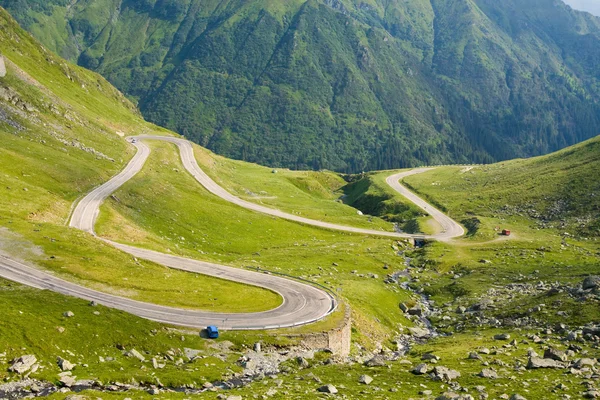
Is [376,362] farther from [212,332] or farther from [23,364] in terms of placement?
[23,364]

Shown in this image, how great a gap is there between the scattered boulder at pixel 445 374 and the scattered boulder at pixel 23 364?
3516 centimetres

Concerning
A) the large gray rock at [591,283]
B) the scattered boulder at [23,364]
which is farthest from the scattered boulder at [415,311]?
the scattered boulder at [23,364]

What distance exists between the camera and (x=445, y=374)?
49562mm

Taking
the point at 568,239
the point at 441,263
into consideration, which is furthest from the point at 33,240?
the point at 568,239

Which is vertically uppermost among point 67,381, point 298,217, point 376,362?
point 298,217

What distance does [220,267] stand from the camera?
83.9m

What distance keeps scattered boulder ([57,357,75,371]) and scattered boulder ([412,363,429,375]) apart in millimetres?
31467

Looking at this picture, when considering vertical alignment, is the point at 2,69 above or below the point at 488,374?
above

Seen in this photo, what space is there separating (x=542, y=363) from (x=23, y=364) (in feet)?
153

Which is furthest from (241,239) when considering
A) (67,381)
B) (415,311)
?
(67,381)

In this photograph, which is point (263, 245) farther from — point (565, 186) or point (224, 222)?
point (565, 186)

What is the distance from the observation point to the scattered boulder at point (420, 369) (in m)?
51.6

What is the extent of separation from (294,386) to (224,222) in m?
94.1

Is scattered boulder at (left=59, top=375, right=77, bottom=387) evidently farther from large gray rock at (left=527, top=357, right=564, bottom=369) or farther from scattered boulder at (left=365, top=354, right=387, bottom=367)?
large gray rock at (left=527, top=357, right=564, bottom=369)
